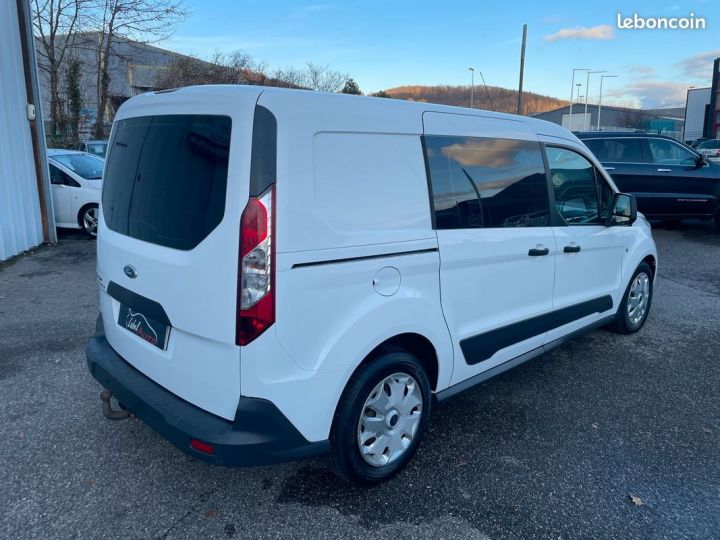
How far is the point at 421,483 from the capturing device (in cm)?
281

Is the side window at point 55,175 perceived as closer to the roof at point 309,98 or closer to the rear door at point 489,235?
the roof at point 309,98

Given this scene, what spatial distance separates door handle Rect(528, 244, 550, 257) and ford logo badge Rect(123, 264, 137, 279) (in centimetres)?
237

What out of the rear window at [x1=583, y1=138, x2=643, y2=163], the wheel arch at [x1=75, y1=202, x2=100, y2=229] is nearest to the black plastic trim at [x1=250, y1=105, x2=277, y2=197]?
the wheel arch at [x1=75, y1=202, x2=100, y2=229]

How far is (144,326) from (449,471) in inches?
70.8

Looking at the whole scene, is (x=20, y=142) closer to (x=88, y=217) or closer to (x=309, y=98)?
(x=88, y=217)

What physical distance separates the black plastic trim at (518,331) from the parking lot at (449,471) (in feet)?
1.65

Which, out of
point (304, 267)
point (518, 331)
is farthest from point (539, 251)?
point (304, 267)

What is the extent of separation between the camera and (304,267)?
7.20 ft

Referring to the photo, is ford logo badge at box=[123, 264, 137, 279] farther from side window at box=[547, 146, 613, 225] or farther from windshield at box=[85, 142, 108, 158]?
windshield at box=[85, 142, 108, 158]

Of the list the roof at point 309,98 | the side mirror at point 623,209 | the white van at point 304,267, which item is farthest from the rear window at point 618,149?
the roof at point 309,98

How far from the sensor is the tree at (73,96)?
21.8m

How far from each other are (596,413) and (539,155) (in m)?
1.82

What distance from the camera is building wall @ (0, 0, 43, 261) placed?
309 inches

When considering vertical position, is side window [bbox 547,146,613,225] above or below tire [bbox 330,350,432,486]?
above
